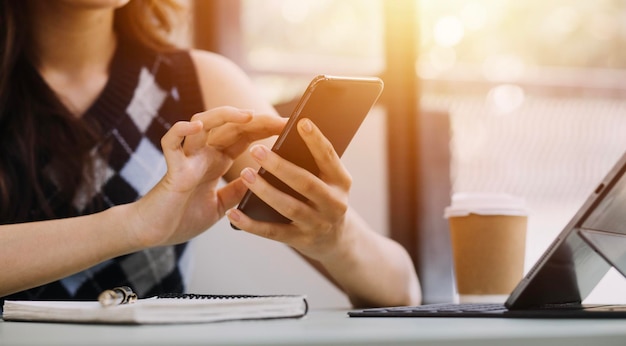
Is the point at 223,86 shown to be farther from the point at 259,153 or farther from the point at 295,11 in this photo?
the point at 295,11

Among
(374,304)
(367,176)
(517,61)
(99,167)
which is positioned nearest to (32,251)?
(99,167)

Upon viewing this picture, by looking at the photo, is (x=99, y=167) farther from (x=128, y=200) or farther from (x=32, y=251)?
(x=32, y=251)

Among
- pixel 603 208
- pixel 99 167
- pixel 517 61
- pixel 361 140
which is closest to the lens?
pixel 603 208

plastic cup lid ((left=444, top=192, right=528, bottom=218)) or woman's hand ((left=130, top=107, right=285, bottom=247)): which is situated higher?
plastic cup lid ((left=444, top=192, right=528, bottom=218))

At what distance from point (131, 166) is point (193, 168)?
0.48 meters

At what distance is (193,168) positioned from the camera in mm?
811

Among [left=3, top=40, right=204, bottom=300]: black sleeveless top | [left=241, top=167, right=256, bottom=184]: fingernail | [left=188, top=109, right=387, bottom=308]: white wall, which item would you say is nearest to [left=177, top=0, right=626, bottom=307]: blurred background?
[left=188, top=109, right=387, bottom=308]: white wall

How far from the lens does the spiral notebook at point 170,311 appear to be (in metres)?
0.52

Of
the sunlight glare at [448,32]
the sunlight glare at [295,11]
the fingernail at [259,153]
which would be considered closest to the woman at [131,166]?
the fingernail at [259,153]

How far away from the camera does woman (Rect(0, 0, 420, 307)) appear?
82 centimetres

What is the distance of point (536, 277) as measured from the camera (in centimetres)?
67

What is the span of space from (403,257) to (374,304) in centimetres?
10

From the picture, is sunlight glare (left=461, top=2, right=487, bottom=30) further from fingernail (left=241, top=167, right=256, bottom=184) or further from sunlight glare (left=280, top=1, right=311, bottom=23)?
fingernail (left=241, top=167, right=256, bottom=184)

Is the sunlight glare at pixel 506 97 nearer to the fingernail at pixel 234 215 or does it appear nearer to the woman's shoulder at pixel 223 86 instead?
the woman's shoulder at pixel 223 86
